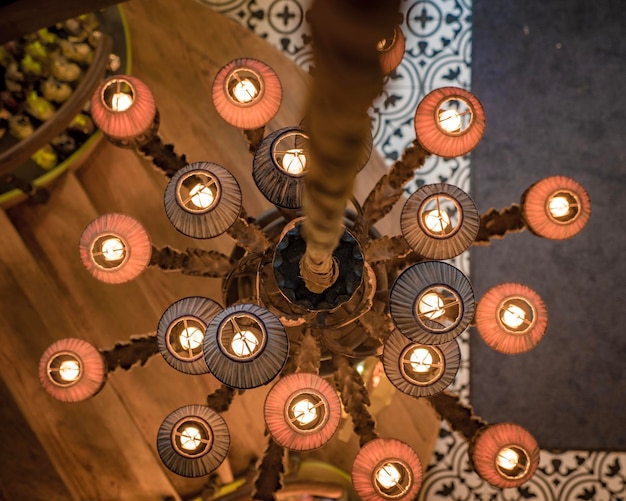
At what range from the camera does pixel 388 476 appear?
1.30 m

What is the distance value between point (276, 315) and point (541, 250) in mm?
1879

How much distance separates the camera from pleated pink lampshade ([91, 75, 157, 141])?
53.6 inches

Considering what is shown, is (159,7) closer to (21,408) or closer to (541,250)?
(21,408)

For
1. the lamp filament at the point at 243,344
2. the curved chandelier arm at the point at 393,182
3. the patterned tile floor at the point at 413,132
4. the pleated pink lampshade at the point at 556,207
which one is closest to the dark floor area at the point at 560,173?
the patterned tile floor at the point at 413,132

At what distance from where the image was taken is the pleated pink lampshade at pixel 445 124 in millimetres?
1319

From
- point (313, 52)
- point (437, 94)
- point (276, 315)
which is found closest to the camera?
point (313, 52)

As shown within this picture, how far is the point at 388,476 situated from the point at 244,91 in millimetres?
902

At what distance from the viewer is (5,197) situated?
219 cm

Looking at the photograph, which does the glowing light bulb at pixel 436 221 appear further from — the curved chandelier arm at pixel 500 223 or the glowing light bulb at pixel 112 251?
the glowing light bulb at pixel 112 251

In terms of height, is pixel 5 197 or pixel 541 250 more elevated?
pixel 541 250

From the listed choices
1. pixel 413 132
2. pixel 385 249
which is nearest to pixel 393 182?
pixel 385 249

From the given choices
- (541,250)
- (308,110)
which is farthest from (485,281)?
(308,110)

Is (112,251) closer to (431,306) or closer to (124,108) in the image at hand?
(124,108)

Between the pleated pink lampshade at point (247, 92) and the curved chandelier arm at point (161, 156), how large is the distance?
155 millimetres
